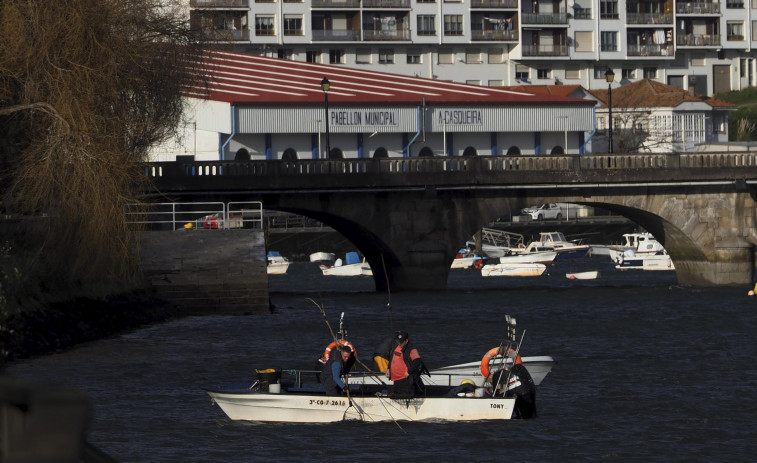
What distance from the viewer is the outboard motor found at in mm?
20406

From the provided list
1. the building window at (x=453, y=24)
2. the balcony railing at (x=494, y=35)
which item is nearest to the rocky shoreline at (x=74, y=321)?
the building window at (x=453, y=24)

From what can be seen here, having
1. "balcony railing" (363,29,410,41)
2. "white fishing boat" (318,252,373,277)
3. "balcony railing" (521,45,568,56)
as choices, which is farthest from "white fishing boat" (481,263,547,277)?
"balcony railing" (521,45,568,56)

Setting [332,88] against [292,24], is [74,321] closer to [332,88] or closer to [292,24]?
[332,88]

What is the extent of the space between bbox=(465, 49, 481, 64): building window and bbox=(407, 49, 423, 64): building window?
12.9ft

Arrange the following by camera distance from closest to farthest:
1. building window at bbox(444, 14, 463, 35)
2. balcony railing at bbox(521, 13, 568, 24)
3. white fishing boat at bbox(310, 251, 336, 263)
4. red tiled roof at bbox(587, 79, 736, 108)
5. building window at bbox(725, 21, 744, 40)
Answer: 1. white fishing boat at bbox(310, 251, 336, 263)
2. red tiled roof at bbox(587, 79, 736, 108)
3. building window at bbox(444, 14, 463, 35)
4. balcony railing at bbox(521, 13, 568, 24)
5. building window at bbox(725, 21, 744, 40)

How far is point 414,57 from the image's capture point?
347ft

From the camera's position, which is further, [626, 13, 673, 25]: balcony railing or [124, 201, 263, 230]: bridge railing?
[626, 13, 673, 25]: balcony railing

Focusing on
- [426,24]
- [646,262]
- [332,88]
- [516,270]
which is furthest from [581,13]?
[332,88]

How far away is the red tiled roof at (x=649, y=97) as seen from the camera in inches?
3873

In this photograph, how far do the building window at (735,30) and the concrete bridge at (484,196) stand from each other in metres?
64.3

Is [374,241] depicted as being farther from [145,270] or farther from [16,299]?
[16,299]

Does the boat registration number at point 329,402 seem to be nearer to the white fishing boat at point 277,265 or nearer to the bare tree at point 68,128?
the bare tree at point 68,128

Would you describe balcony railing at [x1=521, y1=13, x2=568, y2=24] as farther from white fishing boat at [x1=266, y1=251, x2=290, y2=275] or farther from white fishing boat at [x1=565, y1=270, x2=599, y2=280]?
white fishing boat at [x1=565, y1=270, x2=599, y2=280]

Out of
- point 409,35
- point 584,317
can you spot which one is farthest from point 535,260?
point 584,317
